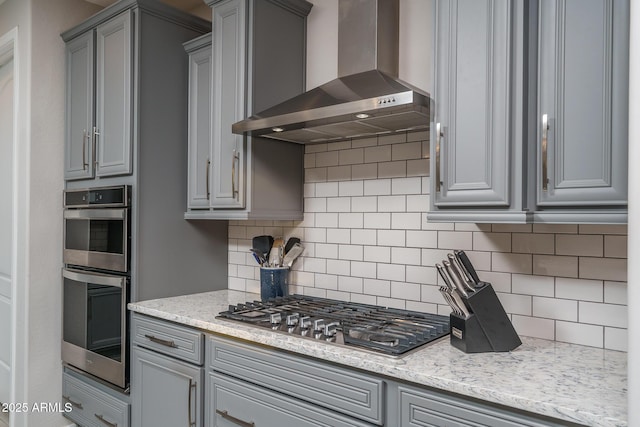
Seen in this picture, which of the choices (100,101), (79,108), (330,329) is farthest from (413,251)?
(79,108)

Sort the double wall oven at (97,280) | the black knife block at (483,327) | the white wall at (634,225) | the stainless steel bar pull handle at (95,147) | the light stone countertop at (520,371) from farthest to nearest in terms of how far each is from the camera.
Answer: the stainless steel bar pull handle at (95,147)
the double wall oven at (97,280)
the black knife block at (483,327)
the light stone countertop at (520,371)
the white wall at (634,225)

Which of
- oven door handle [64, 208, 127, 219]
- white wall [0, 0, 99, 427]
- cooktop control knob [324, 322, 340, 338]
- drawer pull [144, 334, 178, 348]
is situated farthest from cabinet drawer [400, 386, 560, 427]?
white wall [0, 0, 99, 427]

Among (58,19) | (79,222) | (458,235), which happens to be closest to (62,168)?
(79,222)

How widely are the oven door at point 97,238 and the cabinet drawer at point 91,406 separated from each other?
0.73m

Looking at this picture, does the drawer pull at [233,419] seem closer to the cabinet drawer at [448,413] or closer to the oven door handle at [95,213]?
the cabinet drawer at [448,413]

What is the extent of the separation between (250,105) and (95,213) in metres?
1.16

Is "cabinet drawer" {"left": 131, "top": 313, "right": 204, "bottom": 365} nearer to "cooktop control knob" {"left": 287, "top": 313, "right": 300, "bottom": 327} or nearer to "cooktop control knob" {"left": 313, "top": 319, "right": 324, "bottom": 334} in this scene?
"cooktop control knob" {"left": 287, "top": 313, "right": 300, "bottom": 327}

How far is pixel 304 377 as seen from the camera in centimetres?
168

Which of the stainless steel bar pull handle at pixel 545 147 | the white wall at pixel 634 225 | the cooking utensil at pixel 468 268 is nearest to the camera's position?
the white wall at pixel 634 225

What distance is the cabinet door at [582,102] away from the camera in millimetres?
1315

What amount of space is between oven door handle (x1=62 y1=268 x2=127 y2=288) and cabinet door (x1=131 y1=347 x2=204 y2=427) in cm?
38

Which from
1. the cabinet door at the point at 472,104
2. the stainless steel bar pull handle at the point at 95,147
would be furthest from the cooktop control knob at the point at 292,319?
the stainless steel bar pull handle at the point at 95,147

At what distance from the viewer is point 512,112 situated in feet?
4.89

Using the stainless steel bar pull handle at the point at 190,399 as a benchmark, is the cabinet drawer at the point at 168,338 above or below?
above
